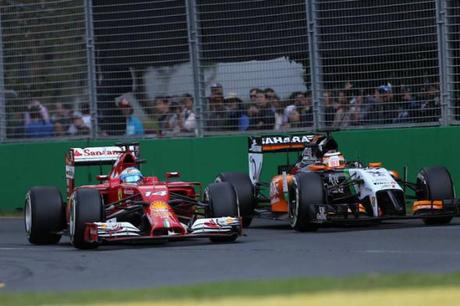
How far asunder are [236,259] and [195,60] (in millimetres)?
8085

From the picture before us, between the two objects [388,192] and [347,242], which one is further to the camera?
[388,192]

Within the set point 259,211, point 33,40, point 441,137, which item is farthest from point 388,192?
point 33,40

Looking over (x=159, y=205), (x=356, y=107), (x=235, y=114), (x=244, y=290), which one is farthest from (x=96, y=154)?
(x=244, y=290)

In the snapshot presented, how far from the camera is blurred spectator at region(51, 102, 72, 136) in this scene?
19.1m

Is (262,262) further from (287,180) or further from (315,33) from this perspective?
(315,33)

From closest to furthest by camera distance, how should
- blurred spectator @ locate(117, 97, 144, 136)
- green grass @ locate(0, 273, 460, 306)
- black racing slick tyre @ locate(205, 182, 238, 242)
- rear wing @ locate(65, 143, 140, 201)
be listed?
green grass @ locate(0, 273, 460, 306), black racing slick tyre @ locate(205, 182, 238, 242), rear wing @ locate(65, 143, 140, 201), blurred spectator @ locate(117, 97, 144, 136)

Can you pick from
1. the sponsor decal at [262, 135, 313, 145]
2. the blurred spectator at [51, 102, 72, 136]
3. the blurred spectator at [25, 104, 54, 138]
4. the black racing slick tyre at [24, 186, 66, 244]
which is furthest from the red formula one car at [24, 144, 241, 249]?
the blurred spectator at [25, 104, 54, 138]

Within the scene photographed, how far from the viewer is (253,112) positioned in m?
17.8

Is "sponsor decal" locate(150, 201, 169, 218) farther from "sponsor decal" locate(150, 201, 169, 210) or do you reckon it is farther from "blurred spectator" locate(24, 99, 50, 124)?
"blurred spectator" locate(24, 99, 50, 124)

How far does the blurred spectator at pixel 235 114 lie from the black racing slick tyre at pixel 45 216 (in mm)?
5326

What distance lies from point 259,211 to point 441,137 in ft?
10.6

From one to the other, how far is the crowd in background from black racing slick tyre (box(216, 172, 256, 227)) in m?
2.62

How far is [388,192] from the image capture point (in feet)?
43.9

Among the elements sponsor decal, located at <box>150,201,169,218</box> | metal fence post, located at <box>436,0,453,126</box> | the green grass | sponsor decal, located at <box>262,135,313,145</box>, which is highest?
metal fence post, located at <box>436,0,453,126</box>
